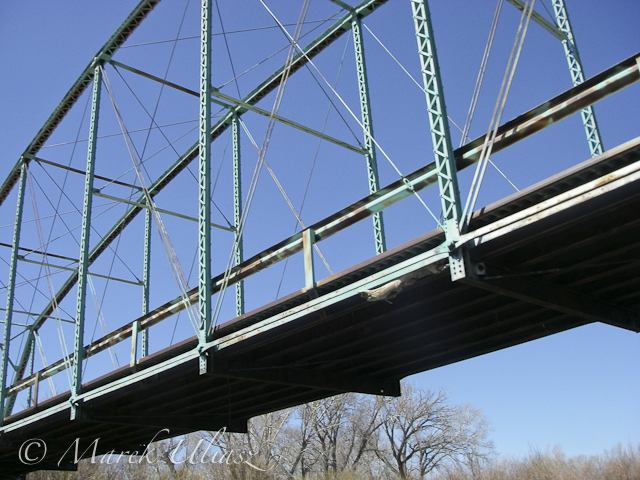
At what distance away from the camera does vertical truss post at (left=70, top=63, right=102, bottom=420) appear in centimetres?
1672

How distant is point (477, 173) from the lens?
816cm

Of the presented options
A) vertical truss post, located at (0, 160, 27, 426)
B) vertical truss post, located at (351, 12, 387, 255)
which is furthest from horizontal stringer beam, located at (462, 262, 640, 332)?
vertical truss post, located at (0, 160, 27, 426)

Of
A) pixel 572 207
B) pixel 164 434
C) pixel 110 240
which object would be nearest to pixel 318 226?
pixel 572 207

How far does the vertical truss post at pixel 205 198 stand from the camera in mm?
12727

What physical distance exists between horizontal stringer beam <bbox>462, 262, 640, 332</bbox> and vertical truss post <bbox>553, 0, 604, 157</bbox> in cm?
329

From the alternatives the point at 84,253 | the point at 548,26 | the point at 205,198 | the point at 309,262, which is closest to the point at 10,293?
the point at 84,253

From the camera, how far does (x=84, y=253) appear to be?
18.5 metres

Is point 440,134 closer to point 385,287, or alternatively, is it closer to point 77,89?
point 385,287

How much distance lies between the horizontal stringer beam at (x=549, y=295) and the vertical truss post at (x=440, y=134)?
441 mm

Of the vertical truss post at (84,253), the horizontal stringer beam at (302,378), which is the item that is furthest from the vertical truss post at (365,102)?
the vertical truss post at (84,253)

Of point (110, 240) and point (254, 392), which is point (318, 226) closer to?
point (254, 392)

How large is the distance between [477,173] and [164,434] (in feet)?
52.8

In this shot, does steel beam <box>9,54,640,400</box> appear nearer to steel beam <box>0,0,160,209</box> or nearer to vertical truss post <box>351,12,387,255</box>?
vertical truss post <box>351,12,387,255</box>

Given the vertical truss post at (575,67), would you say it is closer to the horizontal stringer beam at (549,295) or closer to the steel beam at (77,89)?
the horizontal stringer beam at (549,295)
